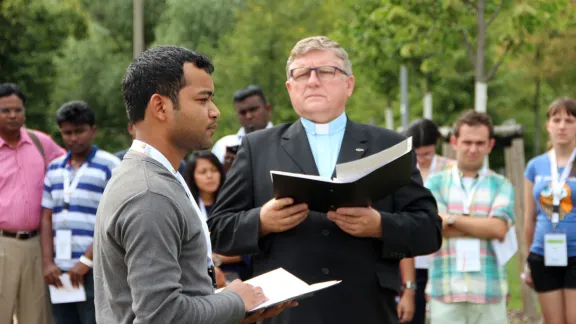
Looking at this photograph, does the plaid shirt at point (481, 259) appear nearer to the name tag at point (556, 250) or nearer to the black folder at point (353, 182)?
the name tag at point (556, 250)

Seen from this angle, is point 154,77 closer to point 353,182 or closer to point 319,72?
point 353,182

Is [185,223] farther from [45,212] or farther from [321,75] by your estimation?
[45,212]

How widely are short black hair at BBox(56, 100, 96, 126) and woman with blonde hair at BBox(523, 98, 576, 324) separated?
12.1ft

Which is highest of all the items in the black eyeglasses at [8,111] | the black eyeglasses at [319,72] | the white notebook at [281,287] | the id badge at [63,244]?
the black eyeglasses at [8,111]

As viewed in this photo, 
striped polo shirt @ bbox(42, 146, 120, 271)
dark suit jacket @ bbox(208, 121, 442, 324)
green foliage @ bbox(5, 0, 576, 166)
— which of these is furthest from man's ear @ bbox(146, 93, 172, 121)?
green foliage @ bbox(5, 0, 576, 166)

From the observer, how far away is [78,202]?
7172 mm

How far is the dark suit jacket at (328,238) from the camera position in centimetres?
432

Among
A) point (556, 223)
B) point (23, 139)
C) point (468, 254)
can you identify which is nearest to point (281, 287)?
point (468, 254)

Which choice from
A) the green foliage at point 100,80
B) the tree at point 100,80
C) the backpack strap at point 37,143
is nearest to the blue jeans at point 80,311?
the backpack strap at point 37,143

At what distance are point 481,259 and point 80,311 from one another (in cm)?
319

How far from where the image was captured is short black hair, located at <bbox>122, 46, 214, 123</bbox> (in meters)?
3.04

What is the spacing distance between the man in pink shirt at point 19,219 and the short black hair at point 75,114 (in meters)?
0.40

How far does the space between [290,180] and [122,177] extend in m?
1.07

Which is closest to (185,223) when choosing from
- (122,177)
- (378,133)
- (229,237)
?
(122,177)
